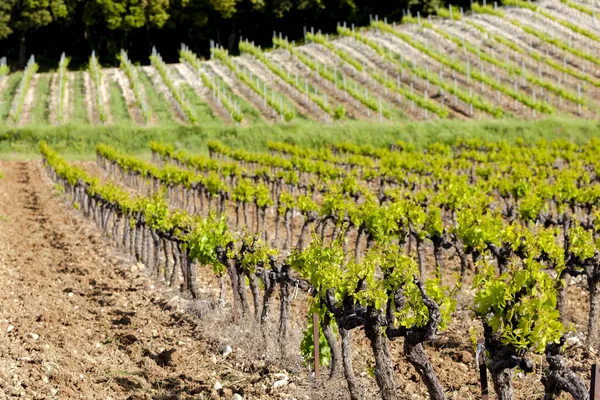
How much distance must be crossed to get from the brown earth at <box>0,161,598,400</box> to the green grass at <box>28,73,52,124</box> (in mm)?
30131

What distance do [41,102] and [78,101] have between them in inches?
97.4

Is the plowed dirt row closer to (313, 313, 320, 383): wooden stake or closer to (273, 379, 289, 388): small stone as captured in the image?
(273, 379, 289, 388): small stone

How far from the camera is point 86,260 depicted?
15.2m

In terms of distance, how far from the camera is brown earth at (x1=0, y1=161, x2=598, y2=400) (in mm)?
8273

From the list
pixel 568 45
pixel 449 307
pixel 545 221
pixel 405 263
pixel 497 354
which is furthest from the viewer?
pixel 568 45

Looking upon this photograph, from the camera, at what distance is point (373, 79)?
48938 mm

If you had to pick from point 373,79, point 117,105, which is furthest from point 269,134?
point 373,79

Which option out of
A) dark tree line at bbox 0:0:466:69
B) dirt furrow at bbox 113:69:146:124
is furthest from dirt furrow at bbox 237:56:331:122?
dirt furrow at bbox 113:69:146:124

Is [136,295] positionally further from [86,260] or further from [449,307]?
[449,307]

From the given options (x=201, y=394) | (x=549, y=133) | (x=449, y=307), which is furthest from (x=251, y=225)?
(x=549, y=133)

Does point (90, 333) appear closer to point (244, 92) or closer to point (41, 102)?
point (244, 92)

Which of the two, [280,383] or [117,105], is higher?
[117,105]

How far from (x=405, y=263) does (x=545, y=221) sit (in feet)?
26.7

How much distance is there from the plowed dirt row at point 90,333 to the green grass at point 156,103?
26.6 metres
